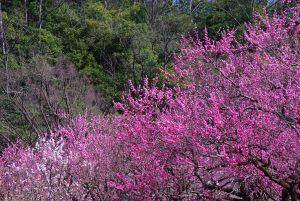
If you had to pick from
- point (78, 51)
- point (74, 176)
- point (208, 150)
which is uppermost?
point (208, 150)

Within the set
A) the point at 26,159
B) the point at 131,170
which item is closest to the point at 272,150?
the point at 131,170

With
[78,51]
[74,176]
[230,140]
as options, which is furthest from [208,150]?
[78,51]

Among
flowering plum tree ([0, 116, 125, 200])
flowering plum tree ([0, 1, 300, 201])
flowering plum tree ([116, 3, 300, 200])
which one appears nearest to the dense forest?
flowering plum tree ([0, 116, 125, 200])

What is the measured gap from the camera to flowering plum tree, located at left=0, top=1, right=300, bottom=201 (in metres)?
4.66

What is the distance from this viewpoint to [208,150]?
481 cm

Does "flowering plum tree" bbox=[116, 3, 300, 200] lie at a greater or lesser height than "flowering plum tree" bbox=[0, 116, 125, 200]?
greater

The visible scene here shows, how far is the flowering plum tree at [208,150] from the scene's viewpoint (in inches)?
183

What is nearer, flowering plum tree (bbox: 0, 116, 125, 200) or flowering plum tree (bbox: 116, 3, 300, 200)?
flowering plum tree (bbox: 116, 3, 300, 200)

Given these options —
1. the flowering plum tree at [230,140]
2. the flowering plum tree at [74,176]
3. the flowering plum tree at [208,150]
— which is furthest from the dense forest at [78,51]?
the flowering plum tree at [230,140]

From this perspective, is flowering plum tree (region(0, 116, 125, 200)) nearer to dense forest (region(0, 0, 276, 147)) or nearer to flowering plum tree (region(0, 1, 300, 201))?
flowering plum tree (region(0, 1, 300, 201))

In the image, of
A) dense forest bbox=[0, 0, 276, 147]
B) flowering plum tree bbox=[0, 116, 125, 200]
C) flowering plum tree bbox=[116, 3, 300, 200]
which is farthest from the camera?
dense forest bbox=[0, 0, 276, 147]

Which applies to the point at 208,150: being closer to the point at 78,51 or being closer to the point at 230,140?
the point at 230,140

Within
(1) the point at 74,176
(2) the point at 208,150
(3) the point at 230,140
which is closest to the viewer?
(3) the point at 230,140

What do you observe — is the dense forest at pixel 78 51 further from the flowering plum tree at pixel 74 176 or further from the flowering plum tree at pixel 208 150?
the flowering plum tree at pixel 208 150
